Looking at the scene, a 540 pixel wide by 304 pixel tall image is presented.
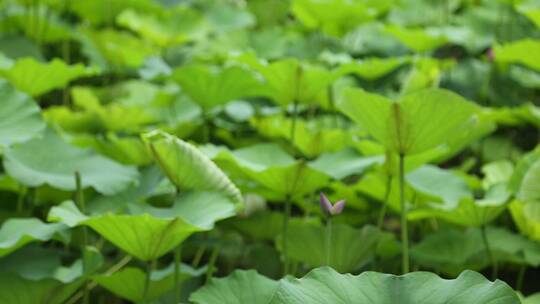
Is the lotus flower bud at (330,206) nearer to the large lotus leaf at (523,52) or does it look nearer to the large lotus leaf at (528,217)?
the large lotus leaf at (528,217)

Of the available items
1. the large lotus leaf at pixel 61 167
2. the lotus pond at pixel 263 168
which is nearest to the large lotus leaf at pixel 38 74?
the lotus pond at pixel 263 168

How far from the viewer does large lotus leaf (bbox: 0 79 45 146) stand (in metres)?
1.38

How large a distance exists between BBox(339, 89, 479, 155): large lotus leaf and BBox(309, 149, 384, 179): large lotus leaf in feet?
0.47

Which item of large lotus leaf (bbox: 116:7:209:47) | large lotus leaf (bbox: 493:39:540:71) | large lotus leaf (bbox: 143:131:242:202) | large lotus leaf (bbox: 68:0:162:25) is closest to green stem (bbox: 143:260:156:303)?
large lotus leaf (bbox: 143:131:242:202)

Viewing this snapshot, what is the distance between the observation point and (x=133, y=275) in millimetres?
1244

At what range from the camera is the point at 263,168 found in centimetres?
140

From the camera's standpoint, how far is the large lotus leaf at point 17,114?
1.38 m

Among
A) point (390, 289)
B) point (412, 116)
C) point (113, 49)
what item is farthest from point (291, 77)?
point (113, 49)

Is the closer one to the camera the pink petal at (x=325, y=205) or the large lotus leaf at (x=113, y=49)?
the pink petal at (x=325, y=205)

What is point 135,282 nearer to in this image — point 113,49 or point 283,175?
point 283,175

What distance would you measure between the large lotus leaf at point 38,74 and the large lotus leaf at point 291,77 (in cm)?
34

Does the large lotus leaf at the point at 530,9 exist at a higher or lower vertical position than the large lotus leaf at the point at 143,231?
lower

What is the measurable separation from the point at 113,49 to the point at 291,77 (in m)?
0.84

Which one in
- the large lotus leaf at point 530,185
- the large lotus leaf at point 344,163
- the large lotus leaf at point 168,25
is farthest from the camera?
the large lotus leaf at point 168,25
